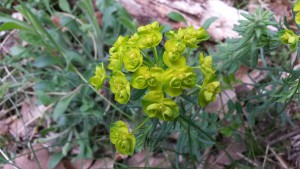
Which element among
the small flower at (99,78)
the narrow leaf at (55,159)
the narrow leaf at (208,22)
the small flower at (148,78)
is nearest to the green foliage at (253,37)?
the narrow leaf at (208,22)

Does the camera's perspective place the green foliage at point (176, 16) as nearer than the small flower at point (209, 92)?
No

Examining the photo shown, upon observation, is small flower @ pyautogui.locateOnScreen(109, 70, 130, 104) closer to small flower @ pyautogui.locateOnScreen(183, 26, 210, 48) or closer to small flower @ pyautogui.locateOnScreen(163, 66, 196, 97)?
small flower @ pyautogui.locateOnScreen(163, 66, 196, 97)

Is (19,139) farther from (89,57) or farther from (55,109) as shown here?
(89,57)

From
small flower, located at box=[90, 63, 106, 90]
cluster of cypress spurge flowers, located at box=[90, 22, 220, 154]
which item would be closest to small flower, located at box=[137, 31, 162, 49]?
cluster of cypress spurge flowers, located at box=[90, 22, 220, 154]

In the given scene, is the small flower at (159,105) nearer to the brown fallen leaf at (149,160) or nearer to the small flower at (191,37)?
the small flower at (191,37)

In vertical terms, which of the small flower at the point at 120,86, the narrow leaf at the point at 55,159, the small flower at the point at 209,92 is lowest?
the narrow leaf at the point at 55,159

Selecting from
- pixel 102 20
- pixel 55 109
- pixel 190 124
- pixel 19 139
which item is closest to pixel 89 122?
pixel 55 109

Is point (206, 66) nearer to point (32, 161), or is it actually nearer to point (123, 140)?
point (123, 140)

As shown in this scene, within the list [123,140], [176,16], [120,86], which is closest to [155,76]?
[120,86]
